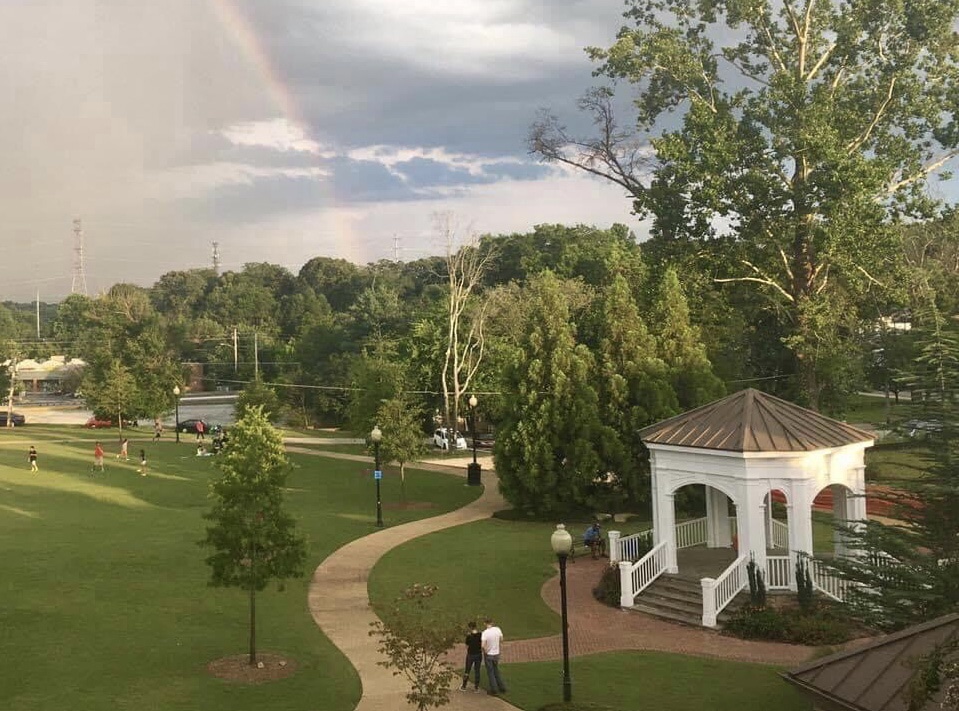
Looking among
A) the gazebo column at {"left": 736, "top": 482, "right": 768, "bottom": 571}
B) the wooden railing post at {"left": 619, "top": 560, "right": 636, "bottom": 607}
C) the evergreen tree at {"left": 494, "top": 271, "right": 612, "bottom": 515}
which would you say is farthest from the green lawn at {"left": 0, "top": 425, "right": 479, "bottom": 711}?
the gazebo column at {"left": 736, "top": 482, "right": 768, "bottom": 571}

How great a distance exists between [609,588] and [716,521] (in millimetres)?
4915

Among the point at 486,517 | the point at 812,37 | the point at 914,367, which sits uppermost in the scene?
the point at 812,37

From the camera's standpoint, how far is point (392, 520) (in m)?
33.9

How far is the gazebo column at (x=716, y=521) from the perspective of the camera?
26.2m

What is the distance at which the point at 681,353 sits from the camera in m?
36.1

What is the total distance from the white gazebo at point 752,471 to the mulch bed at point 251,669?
8.76 m

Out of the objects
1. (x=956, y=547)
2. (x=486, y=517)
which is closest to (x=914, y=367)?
(x=956, y=547)

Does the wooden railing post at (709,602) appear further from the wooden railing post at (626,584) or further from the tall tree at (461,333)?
the tall tree at (461,333)

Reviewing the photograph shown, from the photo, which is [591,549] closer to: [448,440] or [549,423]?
[549,423]

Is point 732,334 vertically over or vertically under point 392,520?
over

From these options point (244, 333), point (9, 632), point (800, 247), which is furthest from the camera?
point (244, 333)

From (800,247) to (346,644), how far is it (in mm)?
28669

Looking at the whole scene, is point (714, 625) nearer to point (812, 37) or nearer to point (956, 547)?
point (956, 547)

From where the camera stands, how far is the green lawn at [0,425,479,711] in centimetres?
1633
